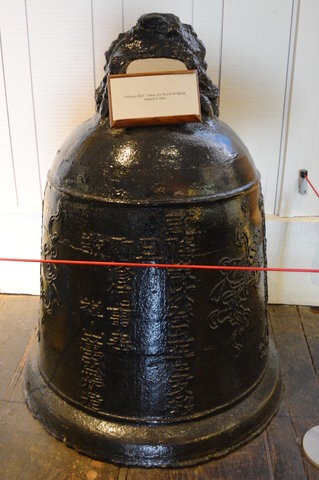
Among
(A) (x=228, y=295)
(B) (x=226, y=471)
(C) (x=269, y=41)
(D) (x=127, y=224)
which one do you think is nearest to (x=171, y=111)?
(D) (x=127, y=224)

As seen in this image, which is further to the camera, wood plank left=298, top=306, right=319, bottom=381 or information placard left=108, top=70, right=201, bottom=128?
wood plank left=298, top=306, right=319, bottom=381

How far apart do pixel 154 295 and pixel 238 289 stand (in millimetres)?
284

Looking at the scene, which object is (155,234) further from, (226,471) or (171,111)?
(226,471)

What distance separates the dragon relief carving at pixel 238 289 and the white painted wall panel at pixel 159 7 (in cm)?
98

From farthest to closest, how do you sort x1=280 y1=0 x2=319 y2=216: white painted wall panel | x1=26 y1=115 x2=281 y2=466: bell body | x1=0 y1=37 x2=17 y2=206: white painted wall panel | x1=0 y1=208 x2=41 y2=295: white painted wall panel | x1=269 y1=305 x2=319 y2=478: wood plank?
x1=0 y1=208 x2=41 y2=295: white painted wall panel, x1=0 y1=37 x2=17 y2=206: white painted wall panel, x1=280 y1=0 x2=319 y2=216: white painted wall panel, x1=269 y1=305 x2=319 y2=478: wood plank, x1=26 y1=115 x2=281 y2=466: bell body

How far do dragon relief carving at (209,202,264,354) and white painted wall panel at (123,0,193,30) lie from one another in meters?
0.98

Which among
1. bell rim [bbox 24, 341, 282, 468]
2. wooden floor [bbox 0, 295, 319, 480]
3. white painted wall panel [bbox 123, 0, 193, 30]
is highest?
white painted wall panel [bbox 123, 0, 193, 30]

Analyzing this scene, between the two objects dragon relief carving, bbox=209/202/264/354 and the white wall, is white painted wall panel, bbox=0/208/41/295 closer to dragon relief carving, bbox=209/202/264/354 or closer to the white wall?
the white wall

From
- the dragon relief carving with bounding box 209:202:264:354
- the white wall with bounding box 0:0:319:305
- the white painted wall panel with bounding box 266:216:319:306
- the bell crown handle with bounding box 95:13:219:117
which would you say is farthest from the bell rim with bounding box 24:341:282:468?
the bell crown handle with bounding box 95:13:219:117

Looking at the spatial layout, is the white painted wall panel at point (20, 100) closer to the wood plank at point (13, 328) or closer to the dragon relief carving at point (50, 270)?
the wood plank at point (13, 328)

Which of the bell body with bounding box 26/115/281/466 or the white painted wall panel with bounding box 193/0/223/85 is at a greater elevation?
the white painted wall panel with bounding box 193/0/223/85

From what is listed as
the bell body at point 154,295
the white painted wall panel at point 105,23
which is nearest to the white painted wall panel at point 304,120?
the bell body at point 154,295

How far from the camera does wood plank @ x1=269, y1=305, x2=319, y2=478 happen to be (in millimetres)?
1824

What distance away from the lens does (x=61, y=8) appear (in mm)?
2111
